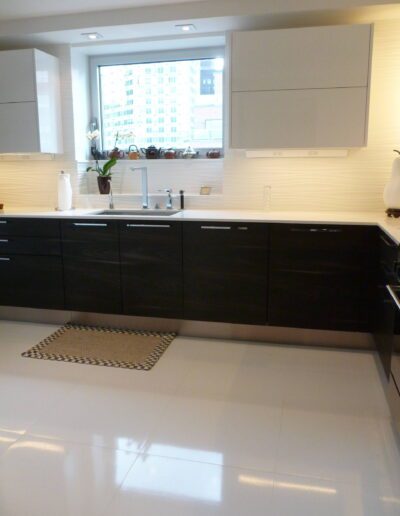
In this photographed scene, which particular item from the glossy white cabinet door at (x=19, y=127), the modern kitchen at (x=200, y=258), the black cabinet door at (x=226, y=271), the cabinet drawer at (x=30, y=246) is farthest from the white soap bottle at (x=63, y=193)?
the black cabinet door at (x=226, y=271)

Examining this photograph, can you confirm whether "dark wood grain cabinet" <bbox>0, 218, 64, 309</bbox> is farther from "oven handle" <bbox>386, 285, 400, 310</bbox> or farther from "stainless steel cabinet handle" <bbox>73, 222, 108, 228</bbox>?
"oven handle" <bbox>386, 285, 400, 310</bbox>

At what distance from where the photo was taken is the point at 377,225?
110 inches

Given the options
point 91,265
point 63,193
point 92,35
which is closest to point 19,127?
point 63,193

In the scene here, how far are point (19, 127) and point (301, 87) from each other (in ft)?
7.34

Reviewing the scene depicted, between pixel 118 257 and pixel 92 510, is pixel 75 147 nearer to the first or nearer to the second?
pixel 118 257

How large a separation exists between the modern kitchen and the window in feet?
0.06

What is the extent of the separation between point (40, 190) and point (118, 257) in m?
1.28

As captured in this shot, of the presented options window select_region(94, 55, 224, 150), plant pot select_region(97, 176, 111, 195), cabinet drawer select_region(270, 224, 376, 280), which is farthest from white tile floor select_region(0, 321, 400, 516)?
window select_region(94, 55, 224, 150)

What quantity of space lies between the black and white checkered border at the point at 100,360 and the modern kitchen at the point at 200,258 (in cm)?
2

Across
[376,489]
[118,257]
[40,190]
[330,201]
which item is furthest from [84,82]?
[376,489]

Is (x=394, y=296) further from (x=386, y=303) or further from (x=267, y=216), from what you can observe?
(x=267, y=216)

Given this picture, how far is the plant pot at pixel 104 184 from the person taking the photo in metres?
3.87

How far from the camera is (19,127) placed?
357 centimetres

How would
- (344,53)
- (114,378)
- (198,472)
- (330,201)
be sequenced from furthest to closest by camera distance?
(330,201), (344,53), (114,378), (198,472)
